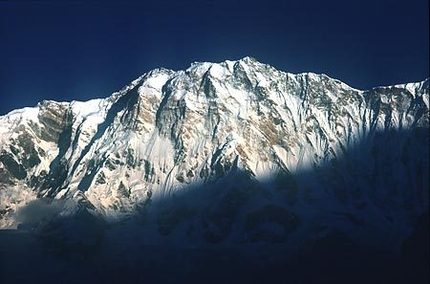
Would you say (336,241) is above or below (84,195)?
below

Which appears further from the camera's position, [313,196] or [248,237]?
[313,196]

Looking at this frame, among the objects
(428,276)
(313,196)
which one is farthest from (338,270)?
(428,276)

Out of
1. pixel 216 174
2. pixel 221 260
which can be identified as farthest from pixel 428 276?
pixel 216 174

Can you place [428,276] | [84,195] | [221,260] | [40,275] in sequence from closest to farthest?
[428,276] < [40,275] < [221,260] < [84,195]

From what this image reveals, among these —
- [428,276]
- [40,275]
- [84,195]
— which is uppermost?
[84,195]

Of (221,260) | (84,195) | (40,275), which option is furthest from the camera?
(84,195)

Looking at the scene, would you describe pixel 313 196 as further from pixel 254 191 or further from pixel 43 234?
pixel 43 234

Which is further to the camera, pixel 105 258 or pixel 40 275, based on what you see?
pixel 105 258

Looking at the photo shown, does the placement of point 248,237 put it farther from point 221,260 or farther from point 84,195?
point 84,195

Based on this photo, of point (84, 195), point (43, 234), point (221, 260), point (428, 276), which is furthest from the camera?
point (84, 195)
